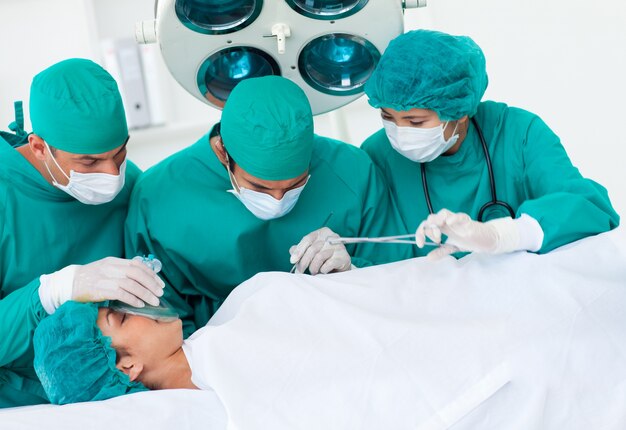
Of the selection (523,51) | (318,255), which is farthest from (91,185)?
(523,51)

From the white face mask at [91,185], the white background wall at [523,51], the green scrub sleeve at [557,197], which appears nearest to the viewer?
the green scrub sleeve at [557,197]

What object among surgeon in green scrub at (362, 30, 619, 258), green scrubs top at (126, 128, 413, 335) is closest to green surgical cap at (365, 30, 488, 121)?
surgeon in green scrub at (362, 30, 619, 258)

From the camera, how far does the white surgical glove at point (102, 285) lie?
1780 millimetres

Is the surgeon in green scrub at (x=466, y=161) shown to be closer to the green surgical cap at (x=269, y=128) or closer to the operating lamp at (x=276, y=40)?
the operating lamp at (x=276, y=40)

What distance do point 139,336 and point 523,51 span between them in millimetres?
2398

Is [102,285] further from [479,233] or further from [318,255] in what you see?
[479,233]

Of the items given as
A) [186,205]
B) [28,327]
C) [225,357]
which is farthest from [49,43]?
[225,357]

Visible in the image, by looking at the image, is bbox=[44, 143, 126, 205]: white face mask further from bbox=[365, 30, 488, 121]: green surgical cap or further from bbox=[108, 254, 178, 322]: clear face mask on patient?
bbox=[365, 30, 488, 121]: green surgical cap

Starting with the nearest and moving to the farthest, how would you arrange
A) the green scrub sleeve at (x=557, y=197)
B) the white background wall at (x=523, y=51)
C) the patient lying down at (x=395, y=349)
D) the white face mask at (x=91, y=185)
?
the patient lying down at (x=395, y=349)
the green scrub sleeve at (x=557, y=197)
the white face mask at (x=91, y=185)
the white background wall at (x=523, y=51)

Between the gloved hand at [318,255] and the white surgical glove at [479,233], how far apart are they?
0.30m

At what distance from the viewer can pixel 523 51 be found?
141 inches

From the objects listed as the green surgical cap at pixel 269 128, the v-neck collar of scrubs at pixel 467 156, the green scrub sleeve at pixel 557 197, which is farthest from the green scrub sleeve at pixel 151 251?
the green scrub sleeve at pixel 557 197

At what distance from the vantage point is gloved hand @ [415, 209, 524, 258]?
173 cm

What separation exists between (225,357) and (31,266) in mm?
616
